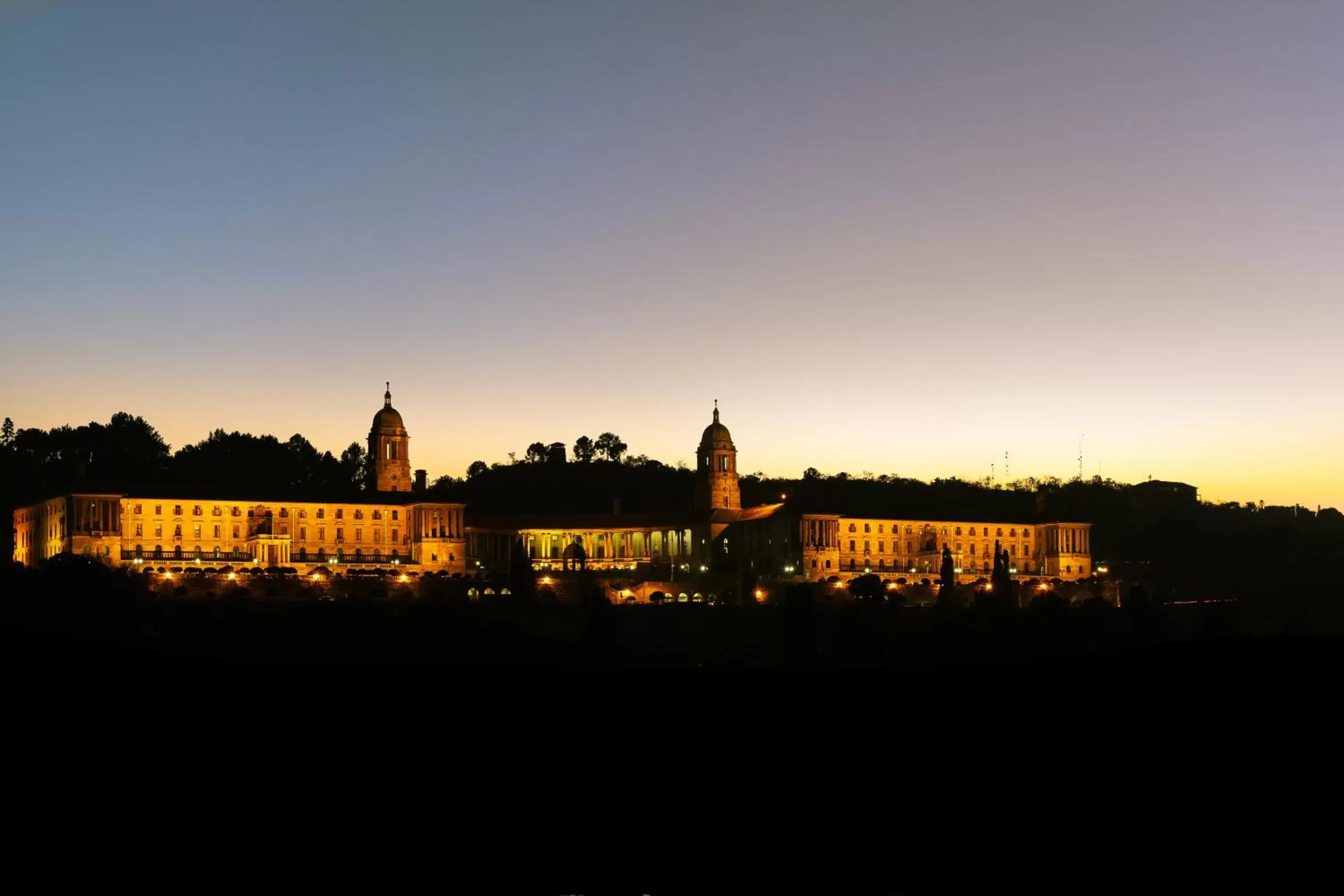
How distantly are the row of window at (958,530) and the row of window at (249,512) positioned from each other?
150 ft

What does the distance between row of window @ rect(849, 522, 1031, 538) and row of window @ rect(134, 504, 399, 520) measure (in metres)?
45.6

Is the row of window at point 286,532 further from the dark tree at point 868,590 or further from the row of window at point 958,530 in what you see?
the row of window at point 958,530

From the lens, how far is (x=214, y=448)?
19462cm

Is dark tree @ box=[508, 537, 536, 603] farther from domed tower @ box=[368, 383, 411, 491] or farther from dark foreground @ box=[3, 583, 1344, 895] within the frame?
dark foreground @ box=[3, 583, 1344, 895]

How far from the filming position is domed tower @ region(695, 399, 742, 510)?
6841 inches

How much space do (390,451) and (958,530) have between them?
2288 inches

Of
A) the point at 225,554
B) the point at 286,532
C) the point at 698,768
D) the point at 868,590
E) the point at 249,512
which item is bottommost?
the point at 868,590

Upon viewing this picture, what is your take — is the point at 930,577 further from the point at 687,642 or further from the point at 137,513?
the point at 137,513

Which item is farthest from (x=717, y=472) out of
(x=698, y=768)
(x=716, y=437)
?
(x=698, y=768)

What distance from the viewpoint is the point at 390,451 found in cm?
17238

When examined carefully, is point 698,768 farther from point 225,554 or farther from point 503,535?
point 503,535

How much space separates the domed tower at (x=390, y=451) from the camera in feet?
561

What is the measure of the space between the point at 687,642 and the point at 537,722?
94.5 metres

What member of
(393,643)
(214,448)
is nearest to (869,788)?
(393,643)
